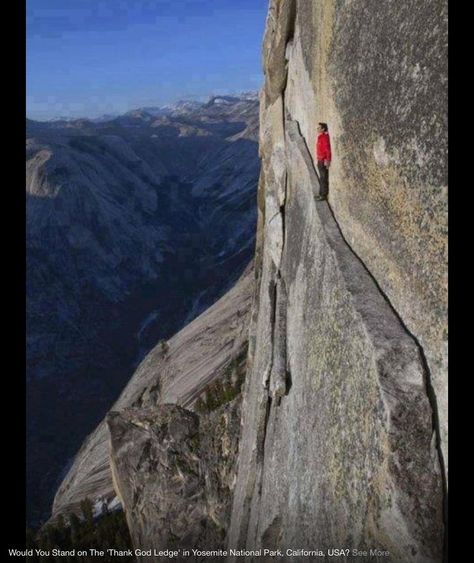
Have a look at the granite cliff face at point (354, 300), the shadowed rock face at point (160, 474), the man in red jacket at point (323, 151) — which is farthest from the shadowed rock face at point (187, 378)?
the man in red jacket at point (323, 151)

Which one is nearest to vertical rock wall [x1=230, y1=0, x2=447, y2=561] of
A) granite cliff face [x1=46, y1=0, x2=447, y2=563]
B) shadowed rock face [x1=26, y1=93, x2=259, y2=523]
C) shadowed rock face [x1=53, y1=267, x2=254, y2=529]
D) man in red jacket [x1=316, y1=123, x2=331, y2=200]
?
granite cliff face [x1=46, y1=0, x2=447, y2=563]

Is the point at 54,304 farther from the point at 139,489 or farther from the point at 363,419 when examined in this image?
the point at 363,419

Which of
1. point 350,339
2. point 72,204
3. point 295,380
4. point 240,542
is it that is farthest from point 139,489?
point 72,204

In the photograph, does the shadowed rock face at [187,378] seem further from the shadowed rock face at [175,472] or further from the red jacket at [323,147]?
the red jacket at [323,147]
